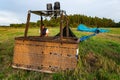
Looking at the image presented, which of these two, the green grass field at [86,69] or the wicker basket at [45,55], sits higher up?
the wicker basket at [45,55]

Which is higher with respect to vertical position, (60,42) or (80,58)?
(60,42)

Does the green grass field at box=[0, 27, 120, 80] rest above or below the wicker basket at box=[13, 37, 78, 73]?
below

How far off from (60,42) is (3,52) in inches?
173

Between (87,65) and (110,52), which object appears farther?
(110,52)

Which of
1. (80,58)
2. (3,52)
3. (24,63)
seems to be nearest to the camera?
(24,63)

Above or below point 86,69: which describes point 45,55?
above

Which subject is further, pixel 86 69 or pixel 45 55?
pixel 86 69

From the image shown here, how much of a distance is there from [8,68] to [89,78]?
314 cm

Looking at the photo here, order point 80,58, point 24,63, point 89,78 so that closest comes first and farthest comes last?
point 89,78 → point 24,63 → point 80,58

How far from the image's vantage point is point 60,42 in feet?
32.9

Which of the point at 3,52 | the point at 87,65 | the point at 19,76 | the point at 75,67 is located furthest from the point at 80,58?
the point at 3,52

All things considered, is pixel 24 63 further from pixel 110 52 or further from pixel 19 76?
pixel 110 52

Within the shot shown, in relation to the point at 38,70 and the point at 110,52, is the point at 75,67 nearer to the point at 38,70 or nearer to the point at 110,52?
the point at 38,70

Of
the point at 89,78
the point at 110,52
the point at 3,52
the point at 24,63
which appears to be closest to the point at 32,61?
the point at 24,63
